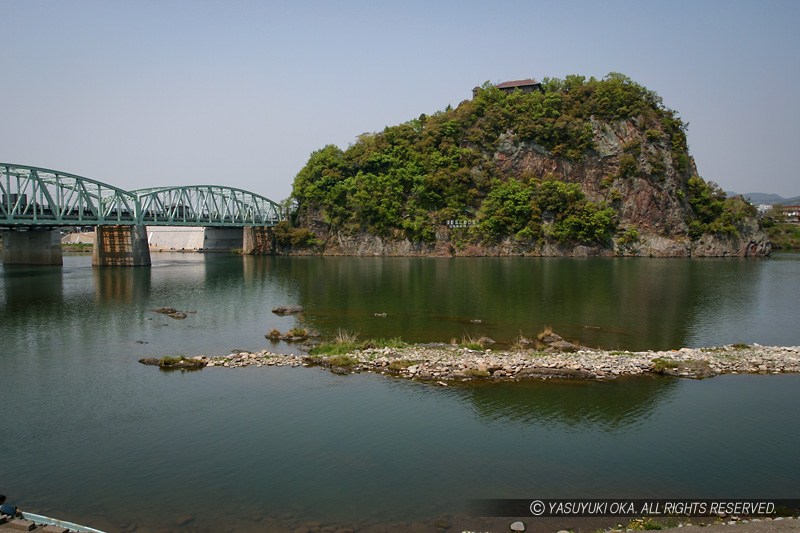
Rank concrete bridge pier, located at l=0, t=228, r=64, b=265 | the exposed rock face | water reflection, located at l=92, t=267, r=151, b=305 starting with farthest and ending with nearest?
the exposed rock face → concrete bridge pier, located at l=0, t=228, r=64, b=265 → water reflection, located at l=92, t=267, r=151, b=305

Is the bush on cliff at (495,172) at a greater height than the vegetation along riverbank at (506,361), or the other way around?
the bush on cliff at (495,172)

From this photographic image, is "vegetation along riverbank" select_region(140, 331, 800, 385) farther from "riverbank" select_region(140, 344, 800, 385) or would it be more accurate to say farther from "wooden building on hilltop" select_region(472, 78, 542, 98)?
"wooden building on hilltop" select_region(472, 78, 542, 98)

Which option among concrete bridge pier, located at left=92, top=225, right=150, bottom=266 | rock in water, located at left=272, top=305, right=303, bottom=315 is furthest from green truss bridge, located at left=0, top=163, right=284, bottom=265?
rock in water, located at left=272, top=305, right=303, bottom=315

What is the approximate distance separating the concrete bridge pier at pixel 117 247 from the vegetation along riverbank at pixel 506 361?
224ft

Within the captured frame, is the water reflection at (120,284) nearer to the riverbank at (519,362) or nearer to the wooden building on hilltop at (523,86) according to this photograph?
the riverbank at (519,362)

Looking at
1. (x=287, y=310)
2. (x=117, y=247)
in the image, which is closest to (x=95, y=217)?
(x=117, y=247)

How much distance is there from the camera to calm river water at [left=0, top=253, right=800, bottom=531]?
14.6 m

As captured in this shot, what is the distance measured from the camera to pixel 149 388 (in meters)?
24.0

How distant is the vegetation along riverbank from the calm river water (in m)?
1.05

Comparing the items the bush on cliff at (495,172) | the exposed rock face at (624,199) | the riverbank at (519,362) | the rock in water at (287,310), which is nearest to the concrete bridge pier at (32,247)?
the bush on cliff at (495,172)

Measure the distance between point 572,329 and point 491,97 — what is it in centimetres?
9643

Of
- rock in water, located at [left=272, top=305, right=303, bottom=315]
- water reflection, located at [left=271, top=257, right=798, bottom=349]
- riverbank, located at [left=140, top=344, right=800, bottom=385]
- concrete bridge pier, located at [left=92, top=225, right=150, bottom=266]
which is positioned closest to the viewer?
riverbank, located at [left=140, top=344, right=800, bottom=385]

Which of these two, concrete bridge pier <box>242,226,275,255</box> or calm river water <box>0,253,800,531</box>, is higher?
concrete bridge pier <box>242,226,275,255</box>

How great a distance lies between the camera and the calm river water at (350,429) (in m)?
14.6
